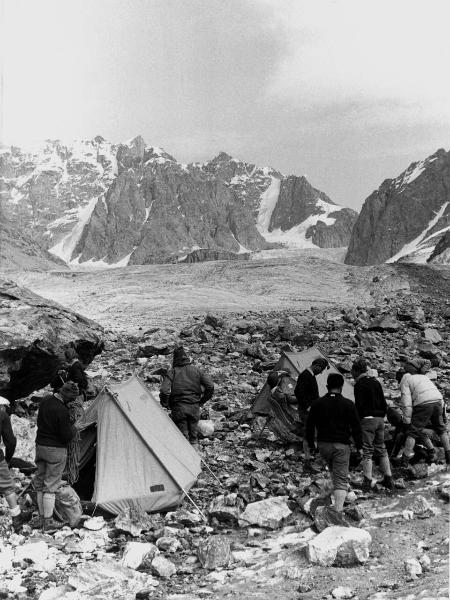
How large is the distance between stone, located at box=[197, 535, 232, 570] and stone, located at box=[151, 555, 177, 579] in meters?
0.31

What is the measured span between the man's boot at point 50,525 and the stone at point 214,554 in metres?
1.76

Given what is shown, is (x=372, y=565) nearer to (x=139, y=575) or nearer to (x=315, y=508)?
(x=315, y=508)

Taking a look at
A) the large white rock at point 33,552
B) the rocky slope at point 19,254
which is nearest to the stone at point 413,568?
the large white rock at point 33,552

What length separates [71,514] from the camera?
23.1ft

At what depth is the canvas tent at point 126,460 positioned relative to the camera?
743 cm

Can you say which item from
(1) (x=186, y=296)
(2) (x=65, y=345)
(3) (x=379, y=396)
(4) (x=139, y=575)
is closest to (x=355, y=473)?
(3) (x=379, y=396)

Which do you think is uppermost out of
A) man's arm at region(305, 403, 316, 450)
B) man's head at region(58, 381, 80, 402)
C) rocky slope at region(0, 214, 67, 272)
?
rocky slope at region(0, 214, 67, 272)

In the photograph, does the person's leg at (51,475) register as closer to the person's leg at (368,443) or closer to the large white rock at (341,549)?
the large white rock at (341,549)

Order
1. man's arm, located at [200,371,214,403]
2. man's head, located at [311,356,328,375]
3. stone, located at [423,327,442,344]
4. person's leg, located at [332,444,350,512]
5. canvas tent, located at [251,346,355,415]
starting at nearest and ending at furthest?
1. person's leg, located at [332,444,350,512]
2. man's arm, located at [200,371,214,403]
3. man's head, located at [311,356,328,375]
4. canvas tent, located at [251,346,355,415]
5. stone, located at [423,327,442,344]

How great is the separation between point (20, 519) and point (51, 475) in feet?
1.92

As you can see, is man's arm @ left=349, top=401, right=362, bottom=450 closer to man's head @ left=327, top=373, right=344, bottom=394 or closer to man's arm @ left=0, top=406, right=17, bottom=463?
man's head @ left=327, top=373, right=344, bottom=394

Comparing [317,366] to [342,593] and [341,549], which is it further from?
[342,593]

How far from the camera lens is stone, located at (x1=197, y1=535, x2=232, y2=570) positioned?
608 centimetres

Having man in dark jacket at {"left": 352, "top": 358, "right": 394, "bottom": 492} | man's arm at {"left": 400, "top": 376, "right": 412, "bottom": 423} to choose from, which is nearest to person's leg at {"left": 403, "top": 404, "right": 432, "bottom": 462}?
man's arm at {"left": 400, "top": 376, "right": 412, "bottom": 423}
